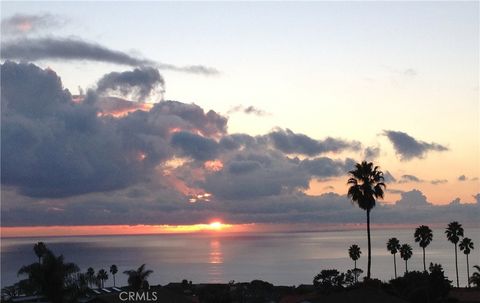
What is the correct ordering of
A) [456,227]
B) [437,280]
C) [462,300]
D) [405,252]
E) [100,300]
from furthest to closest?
1. [405,252]
2. [456,227]
3. [462,300]
4. [437,280]
5. [100,300]

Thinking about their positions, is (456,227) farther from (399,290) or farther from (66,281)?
(66,281)

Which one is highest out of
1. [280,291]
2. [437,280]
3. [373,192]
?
[373,192]

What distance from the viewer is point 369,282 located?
6138 cm

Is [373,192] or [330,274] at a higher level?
[373,192]

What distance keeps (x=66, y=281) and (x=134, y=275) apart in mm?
12085

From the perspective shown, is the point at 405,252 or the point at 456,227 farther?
the point at 405,252

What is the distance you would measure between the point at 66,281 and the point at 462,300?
152 ft

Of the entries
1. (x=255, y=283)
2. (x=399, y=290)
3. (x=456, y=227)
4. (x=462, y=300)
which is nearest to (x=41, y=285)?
(x=399, y=290)

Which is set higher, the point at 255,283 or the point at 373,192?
the point at 373,192

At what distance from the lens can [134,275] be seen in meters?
63.0

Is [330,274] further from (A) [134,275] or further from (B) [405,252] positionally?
(A) [134,275]

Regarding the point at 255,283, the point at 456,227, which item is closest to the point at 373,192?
the point at 456,227

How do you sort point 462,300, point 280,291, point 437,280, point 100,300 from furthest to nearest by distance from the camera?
point 280,291 → point 462,300 → point 437,280 → point 100,300

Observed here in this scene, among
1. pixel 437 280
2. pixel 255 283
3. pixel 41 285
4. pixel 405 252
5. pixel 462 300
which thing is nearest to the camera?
pixel 41 285
